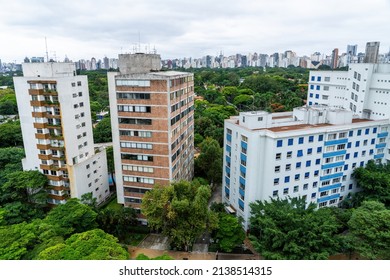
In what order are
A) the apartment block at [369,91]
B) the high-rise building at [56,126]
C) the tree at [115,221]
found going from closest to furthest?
the tree at [115,221] < the high-rise building at [56,126] < the apartment block at [369,91]

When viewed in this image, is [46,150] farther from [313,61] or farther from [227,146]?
[313,61]

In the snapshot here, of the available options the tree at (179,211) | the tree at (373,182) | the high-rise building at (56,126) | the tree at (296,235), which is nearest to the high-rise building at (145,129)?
the tree at (179,211)

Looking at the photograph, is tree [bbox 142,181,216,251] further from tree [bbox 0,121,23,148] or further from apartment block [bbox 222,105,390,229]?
tree [bbox 0,121,23,148]

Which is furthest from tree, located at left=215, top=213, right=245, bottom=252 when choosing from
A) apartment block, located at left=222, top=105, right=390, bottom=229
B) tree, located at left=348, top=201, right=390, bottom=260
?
tree, located at left=348, top=201, right=390, bottom=260

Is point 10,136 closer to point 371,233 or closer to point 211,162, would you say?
point 211,162

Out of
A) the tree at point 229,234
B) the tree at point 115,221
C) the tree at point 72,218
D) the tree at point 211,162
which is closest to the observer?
the tree at point 72,218

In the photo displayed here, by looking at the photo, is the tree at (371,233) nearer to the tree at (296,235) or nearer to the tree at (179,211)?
the tree at (296,235)
